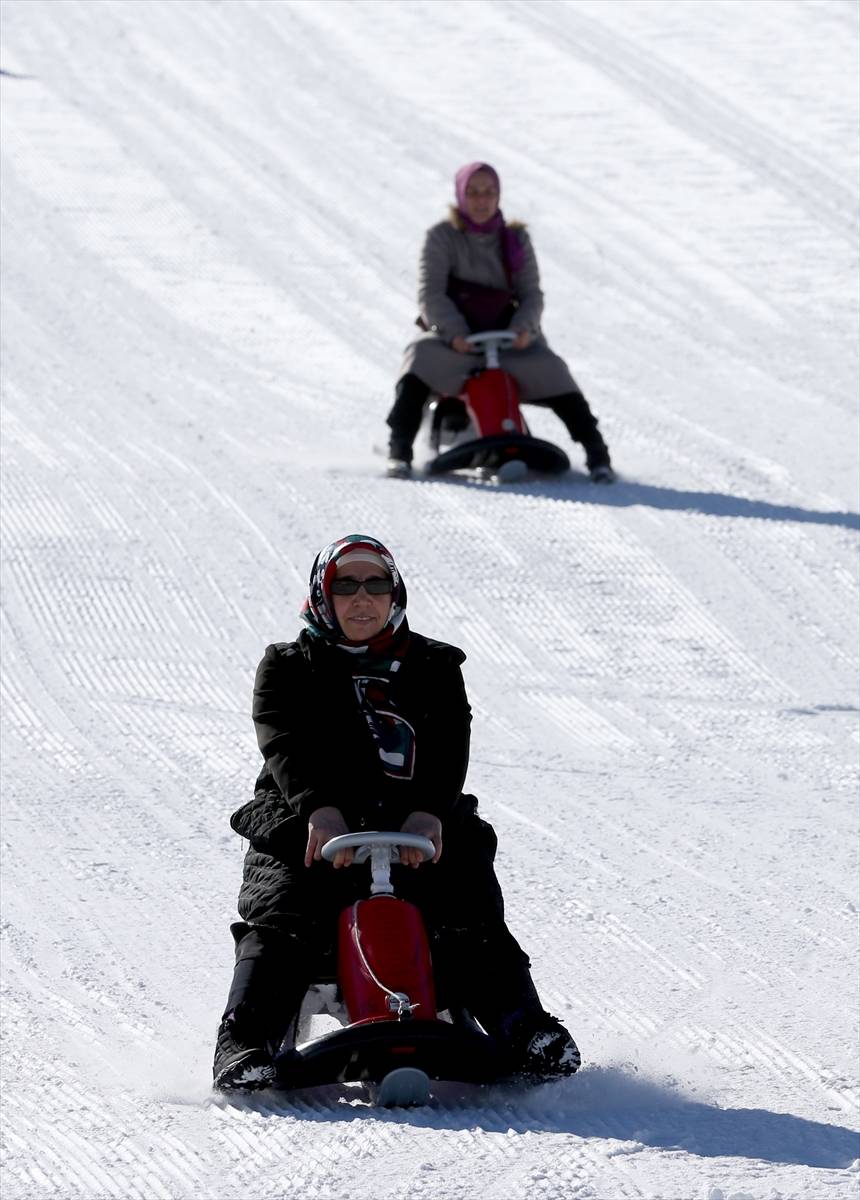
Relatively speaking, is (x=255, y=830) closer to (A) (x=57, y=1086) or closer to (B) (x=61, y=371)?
(A) (x=57, y=1086)

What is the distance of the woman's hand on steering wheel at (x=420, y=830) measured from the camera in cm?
383

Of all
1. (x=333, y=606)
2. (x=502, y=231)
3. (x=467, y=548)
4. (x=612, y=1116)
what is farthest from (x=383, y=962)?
(x=502, y=231)

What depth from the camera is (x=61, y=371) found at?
10.7 meters

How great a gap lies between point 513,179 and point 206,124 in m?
2.37

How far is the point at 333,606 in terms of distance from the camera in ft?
13.2

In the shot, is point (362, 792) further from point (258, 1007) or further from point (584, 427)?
point (584, 427)

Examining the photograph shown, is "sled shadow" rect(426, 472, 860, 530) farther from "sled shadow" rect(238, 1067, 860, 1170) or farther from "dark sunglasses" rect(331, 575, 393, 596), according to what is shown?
"sled shadow" rect(238, 1067, 860, 1170)

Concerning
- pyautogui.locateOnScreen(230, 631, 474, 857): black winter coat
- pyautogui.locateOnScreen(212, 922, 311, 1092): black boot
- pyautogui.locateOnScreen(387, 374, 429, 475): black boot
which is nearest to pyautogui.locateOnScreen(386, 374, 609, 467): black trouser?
pyautogui.locateOnScreen(387, 374, 429, 475): black boot

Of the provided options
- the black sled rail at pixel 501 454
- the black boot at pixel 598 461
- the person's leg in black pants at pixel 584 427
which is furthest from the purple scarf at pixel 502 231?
the black boot at pixel 598 461

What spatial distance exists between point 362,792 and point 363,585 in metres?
0.38

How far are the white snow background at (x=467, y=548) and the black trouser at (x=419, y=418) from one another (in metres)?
0.20

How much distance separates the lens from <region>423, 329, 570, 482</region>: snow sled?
9000 mm

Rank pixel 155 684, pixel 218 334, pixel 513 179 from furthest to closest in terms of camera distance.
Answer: pixel 513 179 → pixel 218 334 → pixel 155 684

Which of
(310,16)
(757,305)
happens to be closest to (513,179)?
(757,305)
